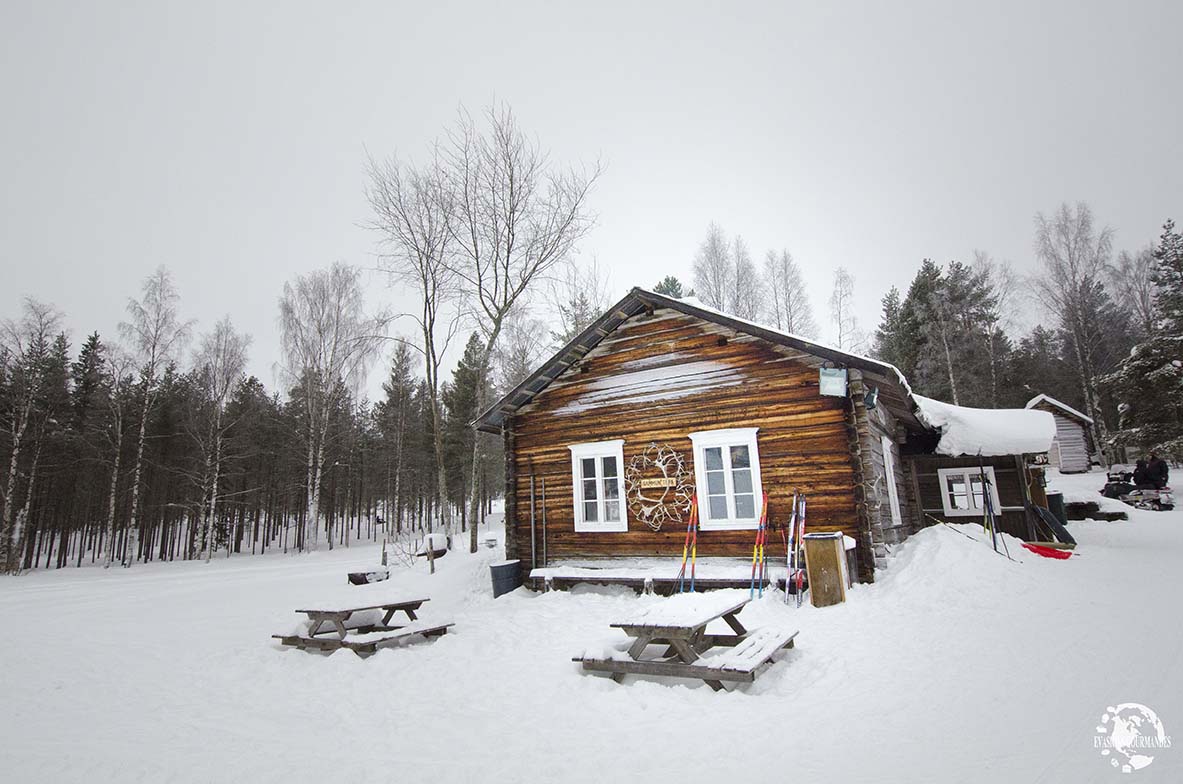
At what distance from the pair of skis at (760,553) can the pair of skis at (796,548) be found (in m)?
0.36

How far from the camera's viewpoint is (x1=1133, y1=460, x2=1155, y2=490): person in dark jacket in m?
20.4

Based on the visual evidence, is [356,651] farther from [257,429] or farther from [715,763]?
[257,429]

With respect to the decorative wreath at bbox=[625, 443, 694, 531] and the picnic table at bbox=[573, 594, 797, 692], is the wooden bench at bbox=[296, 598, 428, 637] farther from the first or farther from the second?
the decorative wreath at bbox=[625, 443, 694, 531]

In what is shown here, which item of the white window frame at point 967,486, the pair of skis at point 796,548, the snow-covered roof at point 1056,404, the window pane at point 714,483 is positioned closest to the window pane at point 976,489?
the white window frame at point 967,486

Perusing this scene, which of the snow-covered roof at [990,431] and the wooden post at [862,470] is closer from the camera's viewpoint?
the wooden post at [862,470]

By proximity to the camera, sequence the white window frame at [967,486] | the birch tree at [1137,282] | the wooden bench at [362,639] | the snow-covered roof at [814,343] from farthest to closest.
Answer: the birch tree at [1137,282] → the white window frame at [967,486] → the snow-covered roof at [814,343] → the wooden bench at [362,639]

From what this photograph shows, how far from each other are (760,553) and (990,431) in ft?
30.5

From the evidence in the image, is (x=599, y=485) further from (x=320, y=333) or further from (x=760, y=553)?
(x=320, y=333)

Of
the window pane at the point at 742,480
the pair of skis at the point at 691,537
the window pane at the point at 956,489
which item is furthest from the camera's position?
the window pane at the point at 956,489

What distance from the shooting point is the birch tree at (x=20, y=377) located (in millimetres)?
22422

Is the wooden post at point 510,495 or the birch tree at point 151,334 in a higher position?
the birch tree at point 151,334

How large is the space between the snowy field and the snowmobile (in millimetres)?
14153

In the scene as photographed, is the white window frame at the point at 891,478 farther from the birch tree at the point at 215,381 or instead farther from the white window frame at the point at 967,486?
the birch tree at the point at 215,381

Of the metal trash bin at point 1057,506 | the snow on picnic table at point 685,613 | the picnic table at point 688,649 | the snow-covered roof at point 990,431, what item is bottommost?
the picnic table at point 688,649
